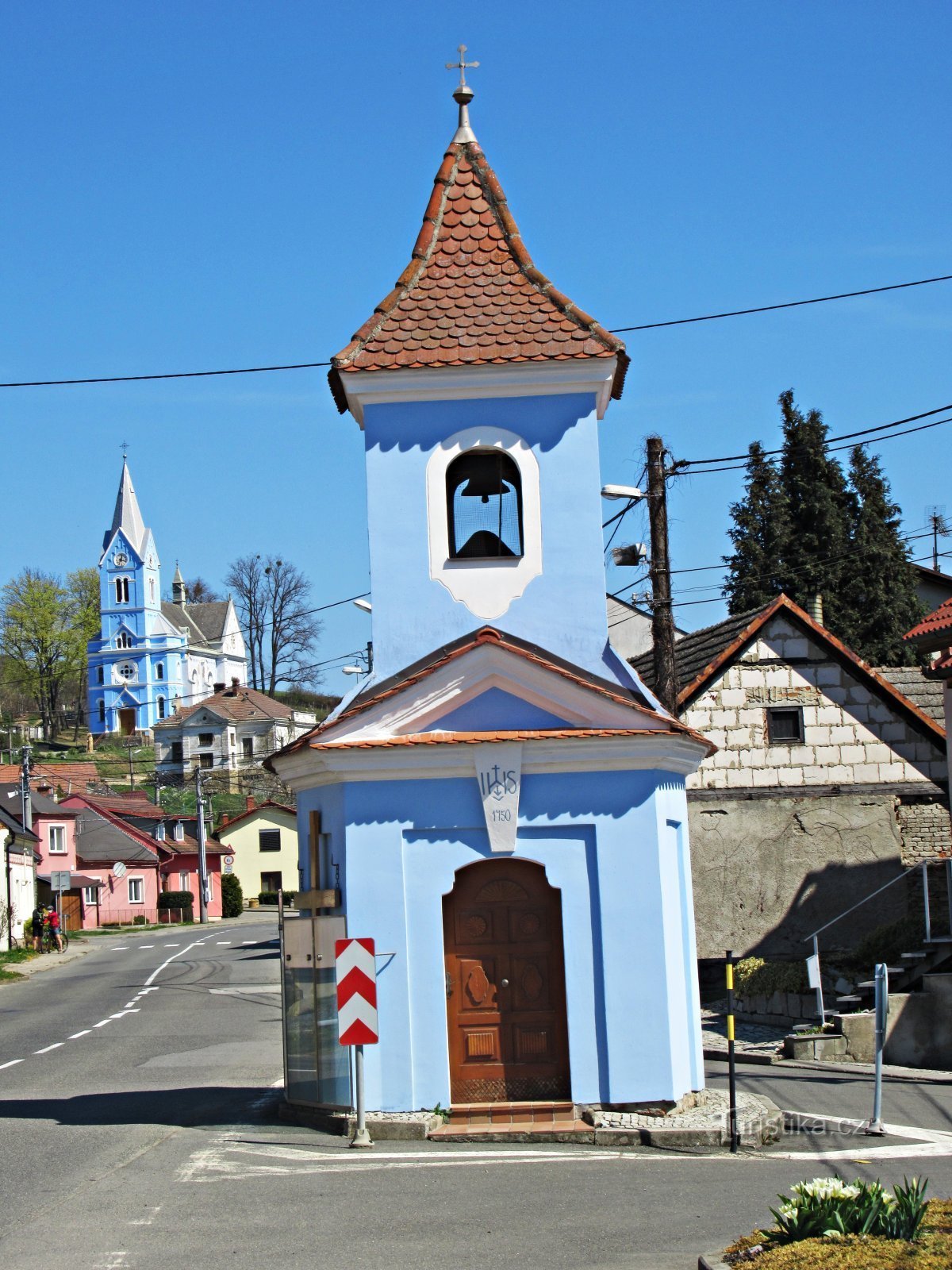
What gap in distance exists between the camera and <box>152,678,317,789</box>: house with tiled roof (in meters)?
113

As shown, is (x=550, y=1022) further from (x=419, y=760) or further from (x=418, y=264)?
(x=418, y=264)

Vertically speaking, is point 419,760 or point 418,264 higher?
point 418,264

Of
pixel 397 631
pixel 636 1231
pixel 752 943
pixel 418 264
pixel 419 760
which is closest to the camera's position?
pixel 636 1231

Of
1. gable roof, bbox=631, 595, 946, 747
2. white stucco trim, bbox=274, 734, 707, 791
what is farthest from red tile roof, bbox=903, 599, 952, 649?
white stucco trim, bbox=274, 734, 707, 791

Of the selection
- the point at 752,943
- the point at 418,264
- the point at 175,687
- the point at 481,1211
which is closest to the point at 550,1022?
the point at 481,1211

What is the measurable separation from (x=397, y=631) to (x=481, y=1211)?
5.86 m

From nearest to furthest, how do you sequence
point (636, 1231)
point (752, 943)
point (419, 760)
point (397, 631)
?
point (636, 1231), point (419, 760), point (397, 631), point (752, 943)

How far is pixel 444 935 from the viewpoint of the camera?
13039 mm

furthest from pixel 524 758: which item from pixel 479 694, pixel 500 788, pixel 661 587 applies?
pixel 661 587

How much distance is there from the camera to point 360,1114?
39.7 feet

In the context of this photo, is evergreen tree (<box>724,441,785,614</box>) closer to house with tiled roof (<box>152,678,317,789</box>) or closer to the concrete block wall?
the concrete block wall

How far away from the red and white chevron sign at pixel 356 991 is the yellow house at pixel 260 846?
243ft

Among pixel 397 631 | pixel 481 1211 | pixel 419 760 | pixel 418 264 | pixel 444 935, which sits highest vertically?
pixel 418 264

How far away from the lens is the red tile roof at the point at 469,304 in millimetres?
14188
